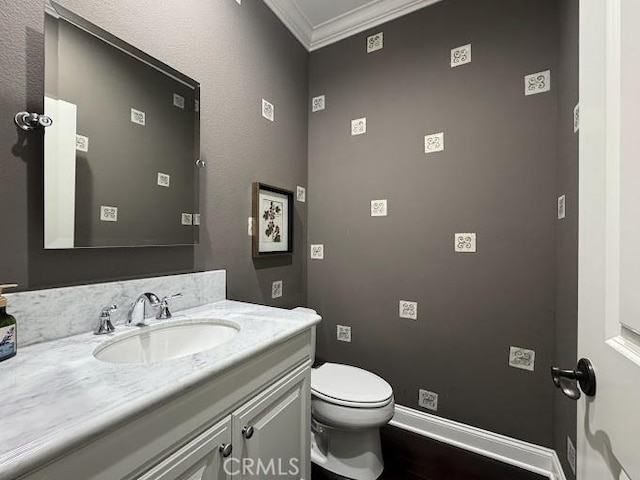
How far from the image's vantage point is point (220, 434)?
2.29 ft

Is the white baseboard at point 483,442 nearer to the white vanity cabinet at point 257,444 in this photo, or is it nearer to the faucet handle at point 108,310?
the white vanity cabinet at point 257,444

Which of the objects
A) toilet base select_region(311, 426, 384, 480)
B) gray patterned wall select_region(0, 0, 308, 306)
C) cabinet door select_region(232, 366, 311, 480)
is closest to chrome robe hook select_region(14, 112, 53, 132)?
gray patterned wall select_region(0, 0, 308, 306)

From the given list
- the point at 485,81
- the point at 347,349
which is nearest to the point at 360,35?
the point at 485,81

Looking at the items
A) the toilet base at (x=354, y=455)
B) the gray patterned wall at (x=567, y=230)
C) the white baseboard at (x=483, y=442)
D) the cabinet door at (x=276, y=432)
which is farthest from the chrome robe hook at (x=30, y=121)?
the white baseboard at (x=483, y=442)

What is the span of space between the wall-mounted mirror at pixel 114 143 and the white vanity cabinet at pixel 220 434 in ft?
2.07

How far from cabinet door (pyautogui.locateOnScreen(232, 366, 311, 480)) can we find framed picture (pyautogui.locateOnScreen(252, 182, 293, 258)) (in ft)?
2.46

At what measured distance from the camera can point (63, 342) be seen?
30.7 inches

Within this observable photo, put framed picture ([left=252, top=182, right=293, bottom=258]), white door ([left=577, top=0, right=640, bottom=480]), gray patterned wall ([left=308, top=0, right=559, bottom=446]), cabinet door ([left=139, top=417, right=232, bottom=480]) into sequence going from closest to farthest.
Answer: white door ([left=577, top=0, right=640, bottom=480])
cabinet door ([left=139, top=417, right=232, bottom=480])
gray patterned wall ([left=308, top=0, right=559, bottom=446])
framed picture ([left=252, top=182, right=293, bottom=258])

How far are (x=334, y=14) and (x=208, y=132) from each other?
46.7 inches

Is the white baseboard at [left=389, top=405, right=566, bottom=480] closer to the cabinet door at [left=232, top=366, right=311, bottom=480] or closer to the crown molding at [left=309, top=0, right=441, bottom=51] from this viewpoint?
the cabinet door at [left=232, top=366, right=311, bottom=480]

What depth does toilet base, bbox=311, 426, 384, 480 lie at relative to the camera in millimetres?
1261

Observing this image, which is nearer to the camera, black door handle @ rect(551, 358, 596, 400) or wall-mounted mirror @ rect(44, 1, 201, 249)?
black door handle @ rect(551, 358, 596, 400)

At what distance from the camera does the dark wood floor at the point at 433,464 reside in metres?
1.29

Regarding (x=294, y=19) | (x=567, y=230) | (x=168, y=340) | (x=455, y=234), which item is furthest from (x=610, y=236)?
(x=294, y=19)
